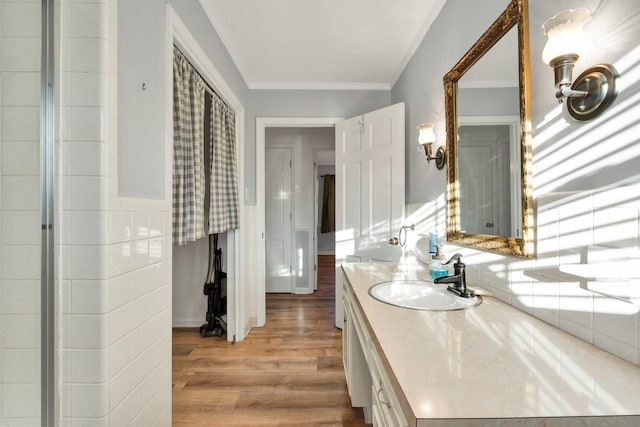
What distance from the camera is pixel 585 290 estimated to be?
0.86 metres

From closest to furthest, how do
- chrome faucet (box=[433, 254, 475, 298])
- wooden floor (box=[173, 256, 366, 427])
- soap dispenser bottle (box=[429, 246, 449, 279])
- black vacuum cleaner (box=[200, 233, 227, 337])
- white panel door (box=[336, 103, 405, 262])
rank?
1. chrome faucet (box=[433, 254, 475, 298])
2. soap dispenser bottle (box=[429, 246, 449, 279])
3. wooden floor (box=[173, 256, 366, 427])
4. white panel door (box=[336, 103, 405, 262])
5. black vacuum cleaner (box=[200, 233, 227, 337])

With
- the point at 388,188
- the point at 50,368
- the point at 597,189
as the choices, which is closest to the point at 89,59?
the point at 50,368

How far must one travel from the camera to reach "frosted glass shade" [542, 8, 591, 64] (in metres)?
0.80

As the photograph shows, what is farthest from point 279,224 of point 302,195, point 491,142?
point 491,142

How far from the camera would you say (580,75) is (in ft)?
2.87

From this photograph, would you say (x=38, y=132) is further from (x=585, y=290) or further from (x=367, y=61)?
(x=367, y=61)

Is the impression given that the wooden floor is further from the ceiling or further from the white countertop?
the ceiling

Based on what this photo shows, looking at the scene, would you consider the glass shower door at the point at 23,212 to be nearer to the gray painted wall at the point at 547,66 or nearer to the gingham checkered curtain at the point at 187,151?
the gingham checkered curtain at the point at 187,151

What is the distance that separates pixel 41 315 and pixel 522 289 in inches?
65.0

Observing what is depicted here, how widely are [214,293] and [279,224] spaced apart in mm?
1683

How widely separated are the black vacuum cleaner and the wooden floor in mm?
88

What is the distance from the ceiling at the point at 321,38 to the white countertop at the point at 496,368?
188 centimetres

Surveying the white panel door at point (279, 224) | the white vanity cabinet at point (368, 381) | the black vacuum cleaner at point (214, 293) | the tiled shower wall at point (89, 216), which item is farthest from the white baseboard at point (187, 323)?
the tiled shower wall at point (89, 216)

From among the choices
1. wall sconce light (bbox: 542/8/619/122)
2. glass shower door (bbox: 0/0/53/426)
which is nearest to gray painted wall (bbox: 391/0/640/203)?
wall sconce light (bbox: 542/8/619/122)
